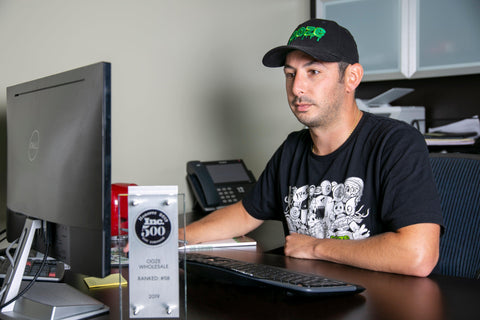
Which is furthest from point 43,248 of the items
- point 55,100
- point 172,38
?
point 172,38

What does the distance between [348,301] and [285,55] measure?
103 cm

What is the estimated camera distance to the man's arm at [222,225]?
160 centimetres

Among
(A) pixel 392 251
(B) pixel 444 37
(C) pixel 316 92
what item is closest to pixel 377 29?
(B) pixel 444 37

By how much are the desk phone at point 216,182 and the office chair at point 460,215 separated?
91 cm

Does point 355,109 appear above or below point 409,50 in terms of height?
below

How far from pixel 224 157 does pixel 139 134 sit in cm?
59

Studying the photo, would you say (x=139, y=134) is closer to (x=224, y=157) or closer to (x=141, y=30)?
(x=141, y=30)

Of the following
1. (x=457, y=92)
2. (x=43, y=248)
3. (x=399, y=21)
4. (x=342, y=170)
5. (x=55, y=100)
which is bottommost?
(x=43, y=248)

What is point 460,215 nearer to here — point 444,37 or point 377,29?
point 444,37

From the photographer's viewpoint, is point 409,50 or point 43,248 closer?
point 43,248

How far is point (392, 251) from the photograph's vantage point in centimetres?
130

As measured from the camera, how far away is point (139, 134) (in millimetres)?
2010

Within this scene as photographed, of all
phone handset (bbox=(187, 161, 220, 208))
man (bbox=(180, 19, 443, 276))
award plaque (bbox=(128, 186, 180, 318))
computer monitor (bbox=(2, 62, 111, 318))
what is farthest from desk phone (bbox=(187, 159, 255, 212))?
award plaque (bbox=(128, 186, 180, 318))

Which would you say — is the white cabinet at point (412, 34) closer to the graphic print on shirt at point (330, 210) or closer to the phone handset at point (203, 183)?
the phone handset at point (203, 183)
